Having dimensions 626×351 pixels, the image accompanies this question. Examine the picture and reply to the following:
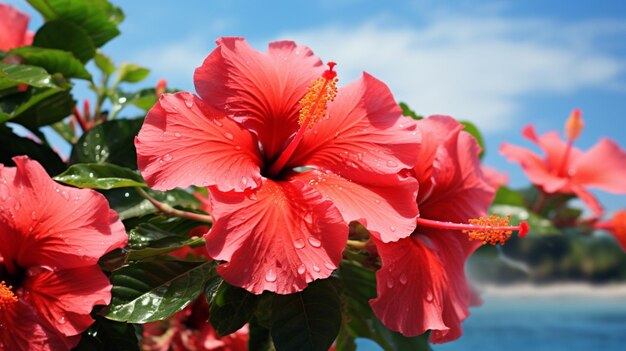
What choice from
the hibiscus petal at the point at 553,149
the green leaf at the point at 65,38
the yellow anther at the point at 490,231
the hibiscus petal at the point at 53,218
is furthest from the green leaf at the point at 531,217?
the hibiscus petal at the point at 53,218

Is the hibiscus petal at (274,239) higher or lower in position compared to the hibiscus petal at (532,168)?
higher

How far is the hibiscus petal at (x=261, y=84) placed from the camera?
0.65 metres

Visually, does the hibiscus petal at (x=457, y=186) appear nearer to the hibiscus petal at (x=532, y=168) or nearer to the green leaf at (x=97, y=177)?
the green leaf at (x=97, y=177)

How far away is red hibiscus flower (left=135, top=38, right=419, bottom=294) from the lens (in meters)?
0.57

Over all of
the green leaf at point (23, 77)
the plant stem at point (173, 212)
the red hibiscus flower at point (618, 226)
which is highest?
the green leaf at point (23, 77)

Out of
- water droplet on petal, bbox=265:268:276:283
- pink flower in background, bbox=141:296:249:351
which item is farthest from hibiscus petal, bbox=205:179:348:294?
pink flower in background, bbox=141:296:249:351

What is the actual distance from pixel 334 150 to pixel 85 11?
466 millimetres

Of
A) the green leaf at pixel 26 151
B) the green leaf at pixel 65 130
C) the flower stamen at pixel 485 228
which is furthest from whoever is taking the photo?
the green leaf at pixel 65 130

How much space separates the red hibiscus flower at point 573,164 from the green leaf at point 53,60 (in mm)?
861

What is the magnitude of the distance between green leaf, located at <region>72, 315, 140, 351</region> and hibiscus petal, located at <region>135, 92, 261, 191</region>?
0.15 meters

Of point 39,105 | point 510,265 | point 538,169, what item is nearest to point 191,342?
point 39,105

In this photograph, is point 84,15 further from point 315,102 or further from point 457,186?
point 457,186

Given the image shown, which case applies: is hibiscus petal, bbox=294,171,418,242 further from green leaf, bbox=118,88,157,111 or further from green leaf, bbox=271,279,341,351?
green leaf, bbox=118,88,157,111

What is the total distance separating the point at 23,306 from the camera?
609mm
